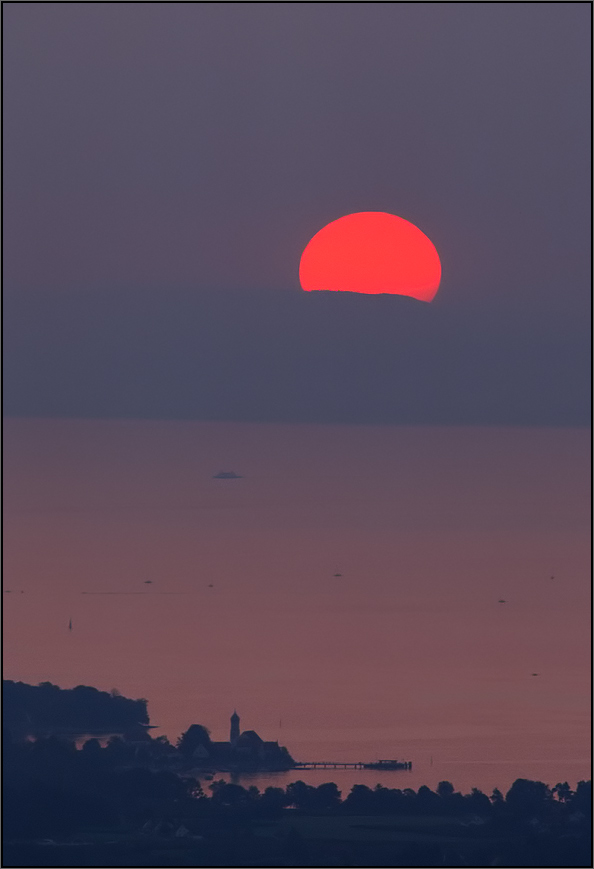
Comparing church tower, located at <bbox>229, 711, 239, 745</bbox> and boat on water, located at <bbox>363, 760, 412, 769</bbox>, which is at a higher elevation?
church tower, located at <bbox>229, 711, 239, 745</bbox>

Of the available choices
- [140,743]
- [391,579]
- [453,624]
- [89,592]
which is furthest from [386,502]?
[140,743]

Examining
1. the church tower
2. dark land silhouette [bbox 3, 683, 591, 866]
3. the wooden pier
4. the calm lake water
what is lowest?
dark land silhouette [bbox 3, 683, 591, 866]

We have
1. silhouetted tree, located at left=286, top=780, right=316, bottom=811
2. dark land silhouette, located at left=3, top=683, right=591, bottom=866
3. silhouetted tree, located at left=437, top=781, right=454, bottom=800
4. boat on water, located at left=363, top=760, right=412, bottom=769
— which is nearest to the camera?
dark land silhouette, located at left=3, top=683, right=591, bottom=866

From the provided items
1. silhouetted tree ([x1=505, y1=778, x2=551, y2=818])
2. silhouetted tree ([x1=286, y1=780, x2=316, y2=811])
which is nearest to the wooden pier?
silhouetted tree ([x1=286, y1=780, x2=316, y2=811])

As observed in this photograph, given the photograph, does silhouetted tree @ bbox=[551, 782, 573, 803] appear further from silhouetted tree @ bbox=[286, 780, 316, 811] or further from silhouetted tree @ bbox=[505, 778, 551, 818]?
silhouetted tree @ bbox=[286, 780, 316, 811]

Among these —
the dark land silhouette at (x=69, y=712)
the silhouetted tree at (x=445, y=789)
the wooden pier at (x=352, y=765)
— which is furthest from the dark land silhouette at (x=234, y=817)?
the wooden pier at (x=352, y=765)

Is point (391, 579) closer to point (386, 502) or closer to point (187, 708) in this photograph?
point (386, 502)
